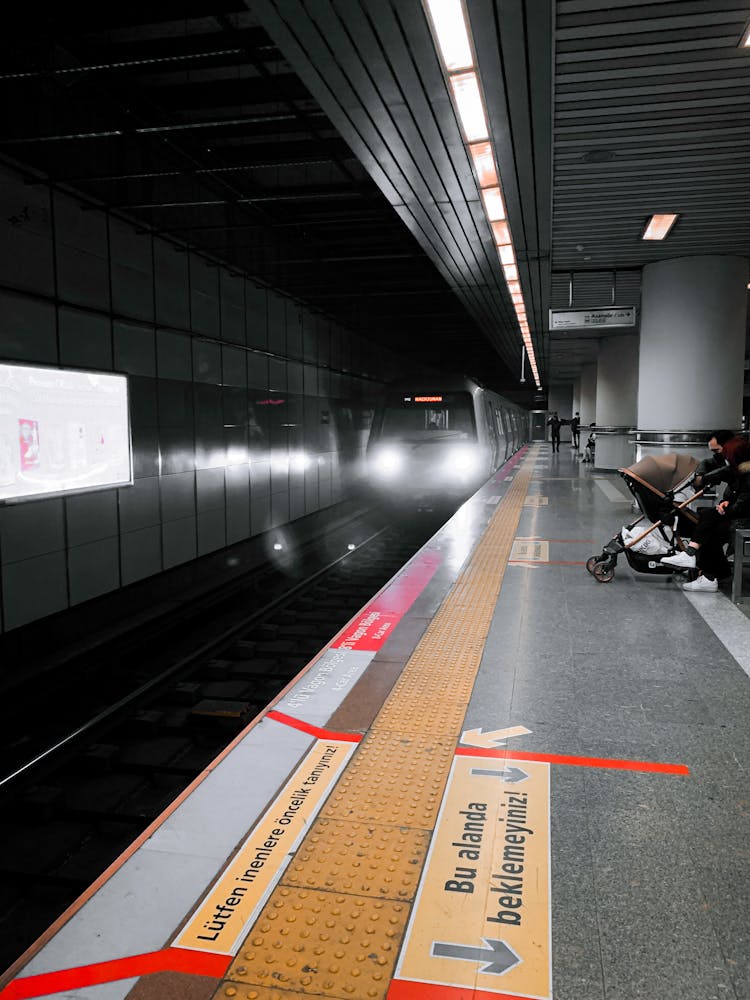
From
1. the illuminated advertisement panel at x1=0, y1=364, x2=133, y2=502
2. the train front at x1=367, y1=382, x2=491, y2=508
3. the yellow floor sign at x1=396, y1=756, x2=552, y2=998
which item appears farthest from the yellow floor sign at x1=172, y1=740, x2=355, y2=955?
the train front at x1=367, y1=382, x2=491, y2=508

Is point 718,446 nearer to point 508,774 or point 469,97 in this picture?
point 469,97

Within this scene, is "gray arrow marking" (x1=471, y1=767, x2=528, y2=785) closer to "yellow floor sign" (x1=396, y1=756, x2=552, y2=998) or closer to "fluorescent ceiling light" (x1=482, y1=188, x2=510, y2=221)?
"yellow floor sign" (x1=396, y1=756, x2=552, y2=998)

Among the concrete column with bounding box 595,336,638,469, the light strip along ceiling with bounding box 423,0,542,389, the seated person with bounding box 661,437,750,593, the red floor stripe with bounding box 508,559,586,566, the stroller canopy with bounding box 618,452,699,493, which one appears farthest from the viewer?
the concrete column with bounding box 595,336,638,469

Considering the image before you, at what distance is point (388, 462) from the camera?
1359 cm

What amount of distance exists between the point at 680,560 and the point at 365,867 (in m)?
4.23

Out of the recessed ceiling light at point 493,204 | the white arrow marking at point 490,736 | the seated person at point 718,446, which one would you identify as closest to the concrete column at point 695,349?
the recessed ceiling light at point 493,204

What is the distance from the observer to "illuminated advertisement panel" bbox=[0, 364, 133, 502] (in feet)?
21.2

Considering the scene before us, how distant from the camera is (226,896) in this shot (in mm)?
2031

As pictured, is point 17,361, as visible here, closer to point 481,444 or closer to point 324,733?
point 324,733

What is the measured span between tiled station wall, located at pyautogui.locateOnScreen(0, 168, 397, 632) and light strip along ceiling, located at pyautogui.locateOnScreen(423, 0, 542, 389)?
13.2 feet

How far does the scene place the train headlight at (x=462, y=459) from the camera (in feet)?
43.8

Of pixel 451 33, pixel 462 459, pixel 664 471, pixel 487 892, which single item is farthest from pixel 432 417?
pixel 487 892

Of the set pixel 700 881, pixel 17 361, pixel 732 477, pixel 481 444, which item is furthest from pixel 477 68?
pixel 481 444

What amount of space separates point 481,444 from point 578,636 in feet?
32.0
